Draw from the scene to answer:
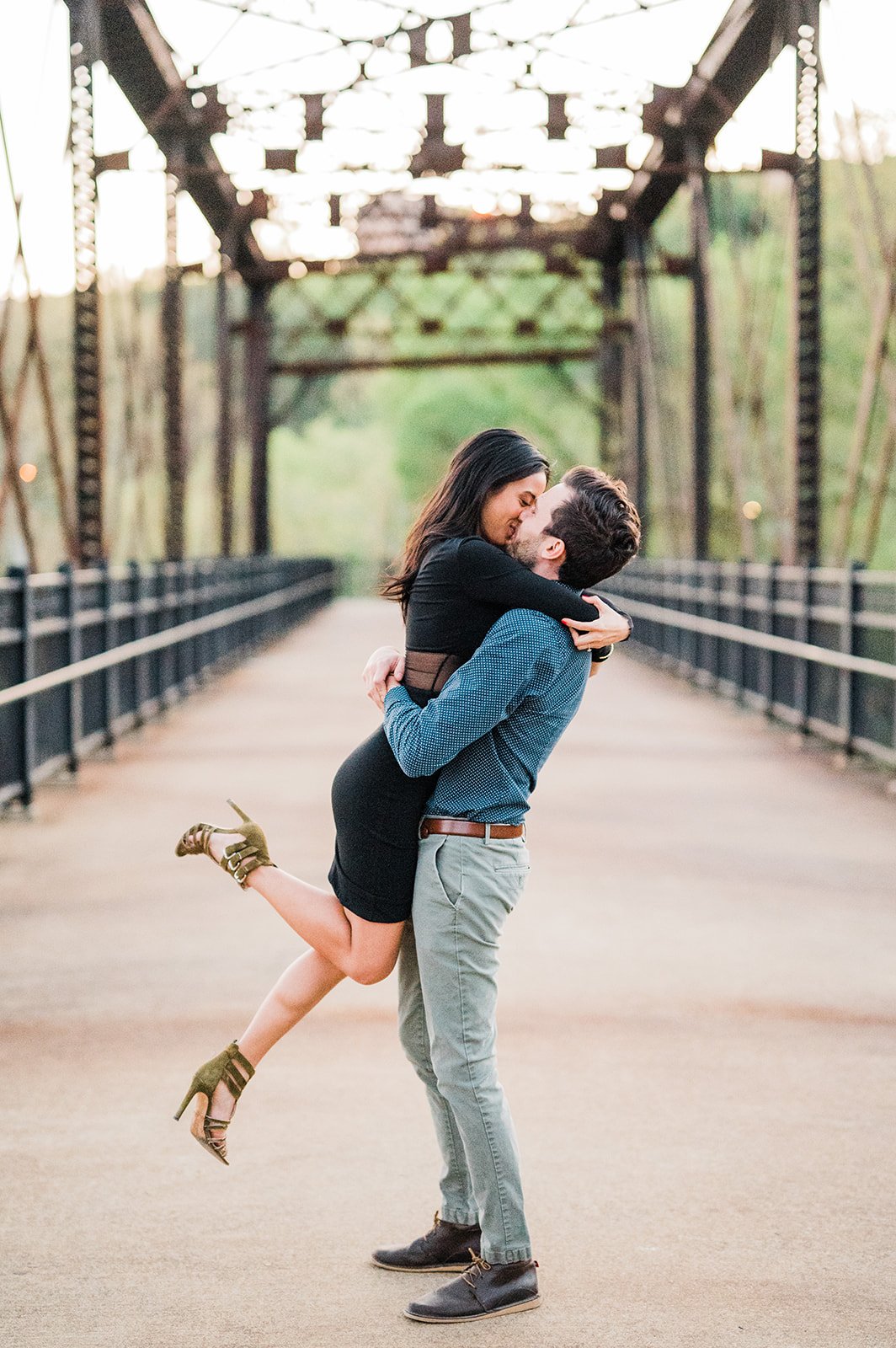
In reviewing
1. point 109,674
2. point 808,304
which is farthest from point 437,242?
point 109,674

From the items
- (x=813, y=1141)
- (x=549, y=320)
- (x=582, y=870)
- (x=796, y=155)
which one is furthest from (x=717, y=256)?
(x=813, y=1141)

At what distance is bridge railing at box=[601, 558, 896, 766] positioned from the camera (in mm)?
11656

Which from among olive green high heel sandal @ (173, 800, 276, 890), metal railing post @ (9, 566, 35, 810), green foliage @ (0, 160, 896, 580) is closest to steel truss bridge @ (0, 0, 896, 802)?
metal railing post @ (9, 566, 35, 810)

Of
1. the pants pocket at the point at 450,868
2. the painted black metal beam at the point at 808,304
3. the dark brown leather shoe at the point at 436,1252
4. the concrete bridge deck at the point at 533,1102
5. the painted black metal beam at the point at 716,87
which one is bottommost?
the concrete bridge deck at the point at 533,1102

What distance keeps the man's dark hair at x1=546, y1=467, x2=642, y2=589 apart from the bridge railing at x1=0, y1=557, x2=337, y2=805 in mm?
6293

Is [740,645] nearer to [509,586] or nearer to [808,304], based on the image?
[808,304]

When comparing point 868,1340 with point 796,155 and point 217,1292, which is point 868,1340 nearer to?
point 217,1292

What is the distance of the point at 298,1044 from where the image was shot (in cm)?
531

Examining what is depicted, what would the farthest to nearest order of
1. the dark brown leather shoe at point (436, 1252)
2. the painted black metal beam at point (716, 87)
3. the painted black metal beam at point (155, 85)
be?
the painted black metal beam at point (716, 87), the painted black metal beam at point (155, 85), the dark brown leather shoe at point (436, 1252)

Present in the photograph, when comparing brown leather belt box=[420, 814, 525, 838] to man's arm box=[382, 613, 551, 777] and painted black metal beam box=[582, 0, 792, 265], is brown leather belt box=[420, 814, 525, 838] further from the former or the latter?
painted black metal beam box=[582, 0, 792, 265]

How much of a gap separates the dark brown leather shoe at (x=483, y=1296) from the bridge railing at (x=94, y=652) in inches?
248

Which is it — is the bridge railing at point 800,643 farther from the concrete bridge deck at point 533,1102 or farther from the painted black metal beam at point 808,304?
the concrete bridge deck at point 533,1102

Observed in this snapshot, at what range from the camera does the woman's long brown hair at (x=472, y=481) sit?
3.41 m

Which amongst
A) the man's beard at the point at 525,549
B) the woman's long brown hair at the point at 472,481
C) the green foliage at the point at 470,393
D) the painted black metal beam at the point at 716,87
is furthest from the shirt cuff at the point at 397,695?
the painted black metal beam at the point at 716,87
